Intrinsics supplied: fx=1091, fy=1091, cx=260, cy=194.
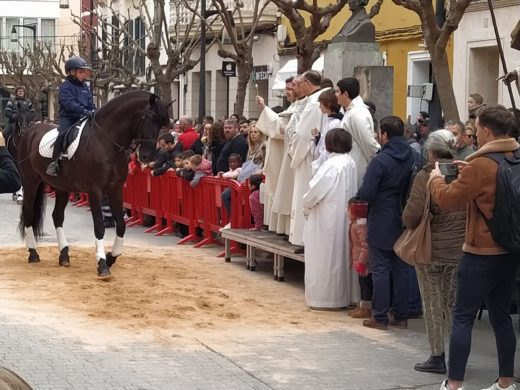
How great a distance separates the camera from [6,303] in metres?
11.0

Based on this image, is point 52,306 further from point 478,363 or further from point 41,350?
point 478,363

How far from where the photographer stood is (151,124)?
1326 cm

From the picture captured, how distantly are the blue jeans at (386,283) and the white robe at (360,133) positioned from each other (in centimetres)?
116

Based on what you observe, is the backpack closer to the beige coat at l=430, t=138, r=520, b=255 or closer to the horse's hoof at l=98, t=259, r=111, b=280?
the beige coat at l=430, t=138, r=520, b=255

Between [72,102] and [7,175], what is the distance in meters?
6.59

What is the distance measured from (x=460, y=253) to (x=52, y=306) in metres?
4.47

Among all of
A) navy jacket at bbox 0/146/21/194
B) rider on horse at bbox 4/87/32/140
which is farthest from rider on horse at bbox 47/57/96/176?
rider on horse at bbox 4/87/32/140

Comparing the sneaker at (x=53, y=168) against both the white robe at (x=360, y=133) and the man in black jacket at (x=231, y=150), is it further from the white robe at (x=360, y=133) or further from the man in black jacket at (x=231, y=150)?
the white robe at (x=360, y=133)

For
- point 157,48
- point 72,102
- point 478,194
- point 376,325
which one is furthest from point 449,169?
point 157,48

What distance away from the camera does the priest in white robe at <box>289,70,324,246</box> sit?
1160 centimetres

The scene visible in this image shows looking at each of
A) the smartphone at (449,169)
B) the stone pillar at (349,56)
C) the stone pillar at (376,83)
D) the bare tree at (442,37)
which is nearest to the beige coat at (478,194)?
the smartphone at (449,169)

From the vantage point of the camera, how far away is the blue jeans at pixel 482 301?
7.30 m

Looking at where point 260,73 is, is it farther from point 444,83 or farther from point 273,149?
point 273,149

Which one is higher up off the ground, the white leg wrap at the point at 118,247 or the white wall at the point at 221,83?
the white wall at the point at 221,83
